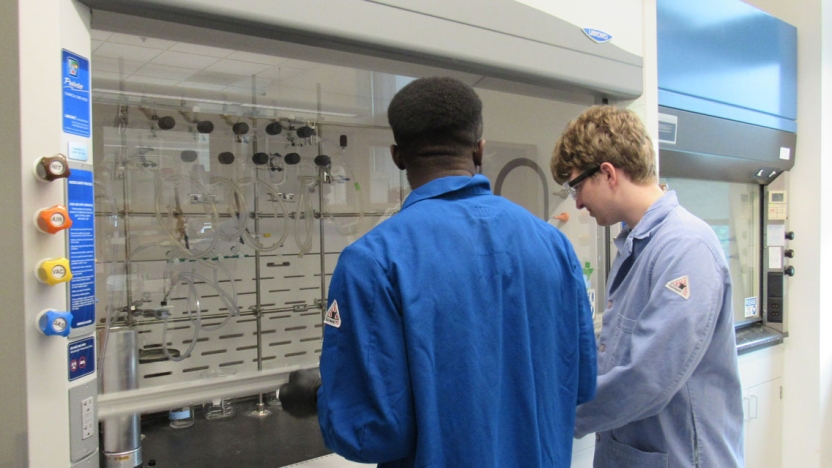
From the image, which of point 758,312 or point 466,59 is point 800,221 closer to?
point 758,312

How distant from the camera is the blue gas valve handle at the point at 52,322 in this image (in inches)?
33.4

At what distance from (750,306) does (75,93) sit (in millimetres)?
3179

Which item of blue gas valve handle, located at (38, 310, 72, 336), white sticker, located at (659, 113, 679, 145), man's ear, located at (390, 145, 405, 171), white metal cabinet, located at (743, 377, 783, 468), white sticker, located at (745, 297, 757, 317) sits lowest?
white metal cabinet, located at (743, 377, 783, 468)

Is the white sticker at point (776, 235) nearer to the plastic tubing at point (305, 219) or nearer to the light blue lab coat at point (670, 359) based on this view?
the light blue lab coat at point (670, 359)

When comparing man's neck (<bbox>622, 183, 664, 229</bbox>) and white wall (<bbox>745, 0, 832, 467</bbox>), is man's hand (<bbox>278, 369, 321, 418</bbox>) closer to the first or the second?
man's neck (<bbox>622, 183, 664, 229</bbox>)

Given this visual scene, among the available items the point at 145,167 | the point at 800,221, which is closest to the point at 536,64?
the point at 145,167

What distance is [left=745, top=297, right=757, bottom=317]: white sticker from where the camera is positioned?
2.94 m

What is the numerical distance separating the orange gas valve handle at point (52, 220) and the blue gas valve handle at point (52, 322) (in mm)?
127

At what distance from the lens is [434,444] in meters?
0.75

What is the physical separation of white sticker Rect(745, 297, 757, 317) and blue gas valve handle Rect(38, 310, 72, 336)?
3.11 m

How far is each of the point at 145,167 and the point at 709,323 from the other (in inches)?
68.8

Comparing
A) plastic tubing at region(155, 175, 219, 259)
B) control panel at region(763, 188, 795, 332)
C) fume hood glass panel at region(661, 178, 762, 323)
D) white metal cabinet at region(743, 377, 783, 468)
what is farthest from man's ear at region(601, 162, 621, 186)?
control panel at region(763, 188, 795, 332)

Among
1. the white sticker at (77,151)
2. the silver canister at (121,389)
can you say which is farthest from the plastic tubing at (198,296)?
the white sticker at (77,151)

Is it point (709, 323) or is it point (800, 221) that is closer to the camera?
point (709, 323)
